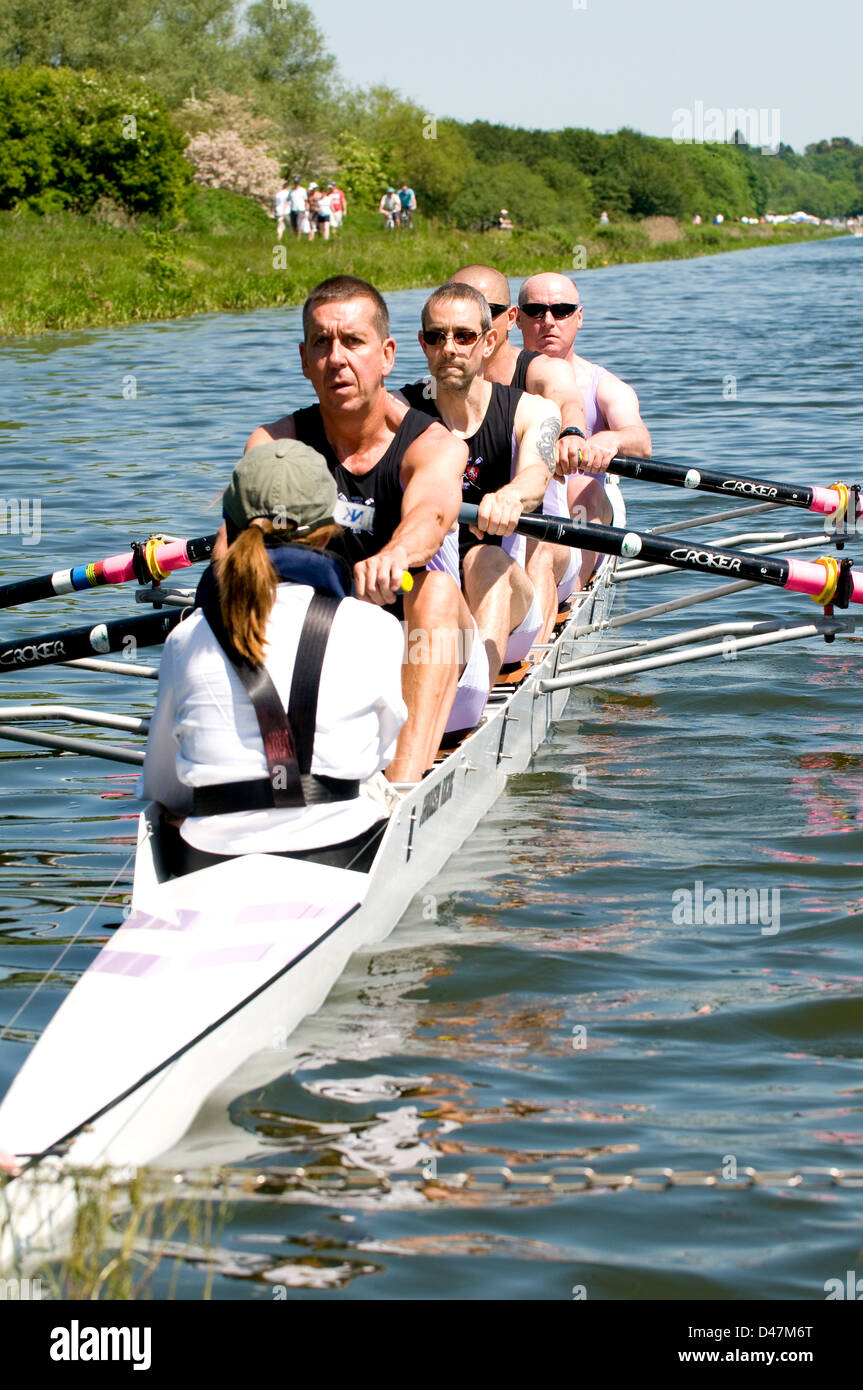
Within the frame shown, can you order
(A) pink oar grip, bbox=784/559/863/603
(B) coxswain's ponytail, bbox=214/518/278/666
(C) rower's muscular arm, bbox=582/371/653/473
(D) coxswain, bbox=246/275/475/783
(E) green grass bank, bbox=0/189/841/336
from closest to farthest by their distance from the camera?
(B) coxswain's ponytail, bbox=214/518/278/666, (D) coxswain, bbox=246/275/475/783, (A) pink oar grip, bbox=784/559/863/603, (C) rower's muscular arm, bbox=582/371/653/473, (E) green grass bank, bbox=0/189/841/336

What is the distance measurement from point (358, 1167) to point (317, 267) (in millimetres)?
35082

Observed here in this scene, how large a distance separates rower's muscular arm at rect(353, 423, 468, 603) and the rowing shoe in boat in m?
0.69

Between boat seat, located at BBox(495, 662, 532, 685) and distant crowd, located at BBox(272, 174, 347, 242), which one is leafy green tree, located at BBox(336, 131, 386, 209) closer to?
distant crowd, located at BBox(272, 174, 347, 242)

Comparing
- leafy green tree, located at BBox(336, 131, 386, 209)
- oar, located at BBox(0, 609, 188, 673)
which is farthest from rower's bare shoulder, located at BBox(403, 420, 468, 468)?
leafy green tree, located at BBox(336, 131, 386, 209)

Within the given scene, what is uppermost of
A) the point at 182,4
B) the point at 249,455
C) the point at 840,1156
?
the point at 182,4

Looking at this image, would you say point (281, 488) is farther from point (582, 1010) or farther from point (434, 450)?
point (582, 1010)

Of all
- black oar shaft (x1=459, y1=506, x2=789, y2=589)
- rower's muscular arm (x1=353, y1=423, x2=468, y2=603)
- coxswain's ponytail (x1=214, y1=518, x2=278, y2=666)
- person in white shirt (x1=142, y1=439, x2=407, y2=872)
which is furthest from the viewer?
black oar shaft (x1=459, y1=506, x2=789, y2=589)

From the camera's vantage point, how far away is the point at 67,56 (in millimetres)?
56656

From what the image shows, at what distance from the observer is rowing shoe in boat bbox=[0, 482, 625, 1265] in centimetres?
355

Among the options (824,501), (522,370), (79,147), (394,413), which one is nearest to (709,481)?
(824,501)

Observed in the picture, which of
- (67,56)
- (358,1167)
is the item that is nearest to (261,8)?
(67,56)

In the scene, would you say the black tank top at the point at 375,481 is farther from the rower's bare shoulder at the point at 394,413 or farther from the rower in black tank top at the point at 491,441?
the rower in black tank top at the point at 491,441

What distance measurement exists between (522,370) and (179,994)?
199 inches

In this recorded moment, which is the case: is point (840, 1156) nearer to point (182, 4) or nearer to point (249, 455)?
point (249, 455)
